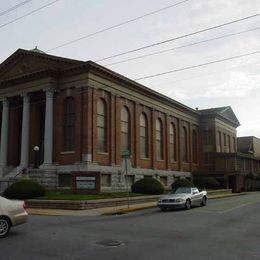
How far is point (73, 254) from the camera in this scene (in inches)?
430

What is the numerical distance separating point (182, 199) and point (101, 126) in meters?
22.0

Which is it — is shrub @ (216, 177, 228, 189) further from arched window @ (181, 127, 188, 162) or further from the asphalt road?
the asphalt road

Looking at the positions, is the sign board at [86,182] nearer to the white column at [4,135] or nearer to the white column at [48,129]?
the white column at [48,129]

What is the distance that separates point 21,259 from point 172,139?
55.4 m

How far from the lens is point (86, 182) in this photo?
3603 centimetres

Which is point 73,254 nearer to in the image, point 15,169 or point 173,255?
point 173,255

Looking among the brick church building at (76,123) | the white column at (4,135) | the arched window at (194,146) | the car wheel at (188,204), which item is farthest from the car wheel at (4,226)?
the arched window at (194,146)

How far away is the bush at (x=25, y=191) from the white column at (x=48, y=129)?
11484mm

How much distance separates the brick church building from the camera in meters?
45.5

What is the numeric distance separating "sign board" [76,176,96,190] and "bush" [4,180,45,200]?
122 inches

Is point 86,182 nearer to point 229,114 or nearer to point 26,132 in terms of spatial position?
point 26,132

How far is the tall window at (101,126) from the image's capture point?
154 ft

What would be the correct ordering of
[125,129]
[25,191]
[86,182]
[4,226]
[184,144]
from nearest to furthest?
[4,226], [25,191], [86,182], [125,129], [184,144]

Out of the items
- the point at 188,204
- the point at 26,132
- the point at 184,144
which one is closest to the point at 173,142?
the point at 184,144
